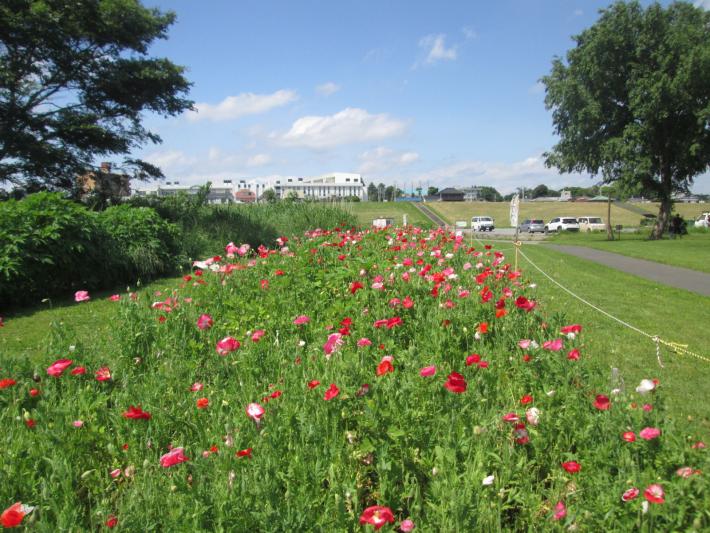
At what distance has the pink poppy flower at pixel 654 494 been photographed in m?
1.52

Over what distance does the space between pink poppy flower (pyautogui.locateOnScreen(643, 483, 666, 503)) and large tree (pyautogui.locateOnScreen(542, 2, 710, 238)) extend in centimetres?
3011

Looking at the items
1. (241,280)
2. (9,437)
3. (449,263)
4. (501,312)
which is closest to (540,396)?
(501,312)

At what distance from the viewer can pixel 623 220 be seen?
6169 centimetres

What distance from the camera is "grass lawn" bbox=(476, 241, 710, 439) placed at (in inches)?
167

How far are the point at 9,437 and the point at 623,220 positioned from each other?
230 feet

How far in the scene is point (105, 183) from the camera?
1758cm

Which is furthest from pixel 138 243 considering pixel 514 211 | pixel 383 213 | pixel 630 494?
pixel 383 213

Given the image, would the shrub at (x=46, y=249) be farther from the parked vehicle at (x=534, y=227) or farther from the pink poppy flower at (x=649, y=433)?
the parked vehicle at (x=534, y=227)

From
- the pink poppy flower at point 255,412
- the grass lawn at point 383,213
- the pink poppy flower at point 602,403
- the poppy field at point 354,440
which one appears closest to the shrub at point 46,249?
the poppy field at point 354,440

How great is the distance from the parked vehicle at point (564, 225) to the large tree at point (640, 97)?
16092mm

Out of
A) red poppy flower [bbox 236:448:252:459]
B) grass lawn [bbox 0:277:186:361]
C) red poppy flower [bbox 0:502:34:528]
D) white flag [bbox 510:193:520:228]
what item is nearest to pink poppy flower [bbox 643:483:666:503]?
red poppy flower [bbox 236:448:252:459]

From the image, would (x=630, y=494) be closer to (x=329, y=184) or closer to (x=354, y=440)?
(x=354, y=440)

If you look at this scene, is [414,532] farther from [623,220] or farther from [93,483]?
[623,220]

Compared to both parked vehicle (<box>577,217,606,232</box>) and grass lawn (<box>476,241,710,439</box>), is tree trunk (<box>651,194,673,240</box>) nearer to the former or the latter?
parked vehicle (<box>577,217,606,232</box>)
